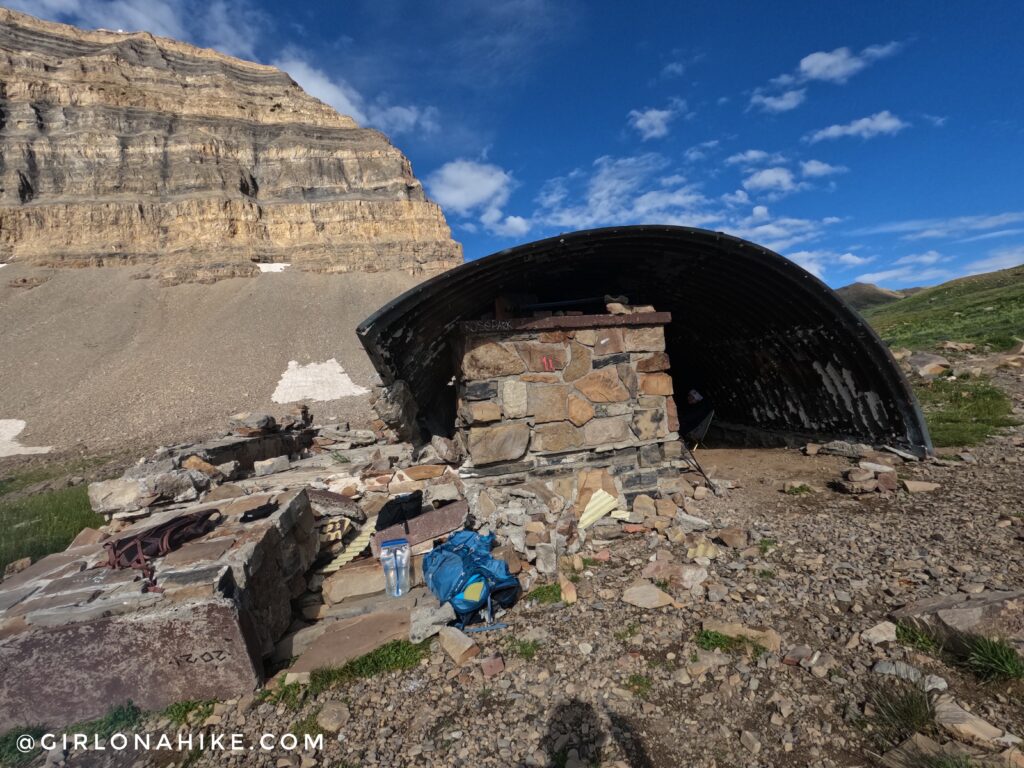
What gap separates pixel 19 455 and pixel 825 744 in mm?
31694

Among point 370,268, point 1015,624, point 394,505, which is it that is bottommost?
point 1015,624

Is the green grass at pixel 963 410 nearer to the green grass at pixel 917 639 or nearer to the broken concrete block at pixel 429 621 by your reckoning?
the green grass at pixel 917 639

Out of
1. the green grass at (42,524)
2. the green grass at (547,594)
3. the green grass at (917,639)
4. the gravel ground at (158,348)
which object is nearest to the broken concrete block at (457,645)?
the green grass at (547,594)

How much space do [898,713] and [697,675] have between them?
107cm

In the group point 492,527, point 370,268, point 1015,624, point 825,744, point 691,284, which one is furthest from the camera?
point 370,268

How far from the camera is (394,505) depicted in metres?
5.58

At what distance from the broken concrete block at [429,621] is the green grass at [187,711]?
147cm

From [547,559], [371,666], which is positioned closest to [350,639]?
[371,666]

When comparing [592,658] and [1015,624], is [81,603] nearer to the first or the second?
[592,658]

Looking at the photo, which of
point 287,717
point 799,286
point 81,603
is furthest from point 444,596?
point 799,286

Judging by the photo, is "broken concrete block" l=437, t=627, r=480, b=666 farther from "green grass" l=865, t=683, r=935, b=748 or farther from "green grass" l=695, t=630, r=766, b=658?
"green grass" l=865, t=683, r=935, b=748

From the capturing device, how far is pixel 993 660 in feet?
8.91

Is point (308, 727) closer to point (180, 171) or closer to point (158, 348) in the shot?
point (158, 348)

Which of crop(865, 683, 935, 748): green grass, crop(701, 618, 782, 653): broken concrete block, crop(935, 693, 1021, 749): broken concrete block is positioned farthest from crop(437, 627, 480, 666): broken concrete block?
crop(935, 693, 1021, 749): broken concrete block
